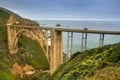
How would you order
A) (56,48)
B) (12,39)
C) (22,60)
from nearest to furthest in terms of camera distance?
1. (56,48)
2. (12,39)
3. (22,60)

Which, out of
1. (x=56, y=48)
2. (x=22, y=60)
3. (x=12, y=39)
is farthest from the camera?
(x=22, y=60)

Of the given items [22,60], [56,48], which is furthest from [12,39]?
[56,48]

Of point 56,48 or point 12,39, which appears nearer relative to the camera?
point 56,48

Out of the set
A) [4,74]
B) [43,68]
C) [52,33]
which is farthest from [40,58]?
[52,33]

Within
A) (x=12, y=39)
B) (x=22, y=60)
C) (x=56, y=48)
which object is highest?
(x=56, y=48)

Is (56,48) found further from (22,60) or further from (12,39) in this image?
(12,39)

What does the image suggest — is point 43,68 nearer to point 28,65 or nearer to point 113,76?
point 28,65

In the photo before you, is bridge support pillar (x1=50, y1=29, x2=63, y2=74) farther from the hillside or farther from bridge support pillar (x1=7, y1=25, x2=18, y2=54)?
bridge support pillar (x1=7, y1=25, x2=18, y2=54)

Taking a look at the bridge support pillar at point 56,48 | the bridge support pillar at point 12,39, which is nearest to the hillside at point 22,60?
the bridge support pillar at point 12,39

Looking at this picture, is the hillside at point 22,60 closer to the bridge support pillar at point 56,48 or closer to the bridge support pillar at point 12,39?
the bridge support pillar at point 12,39
